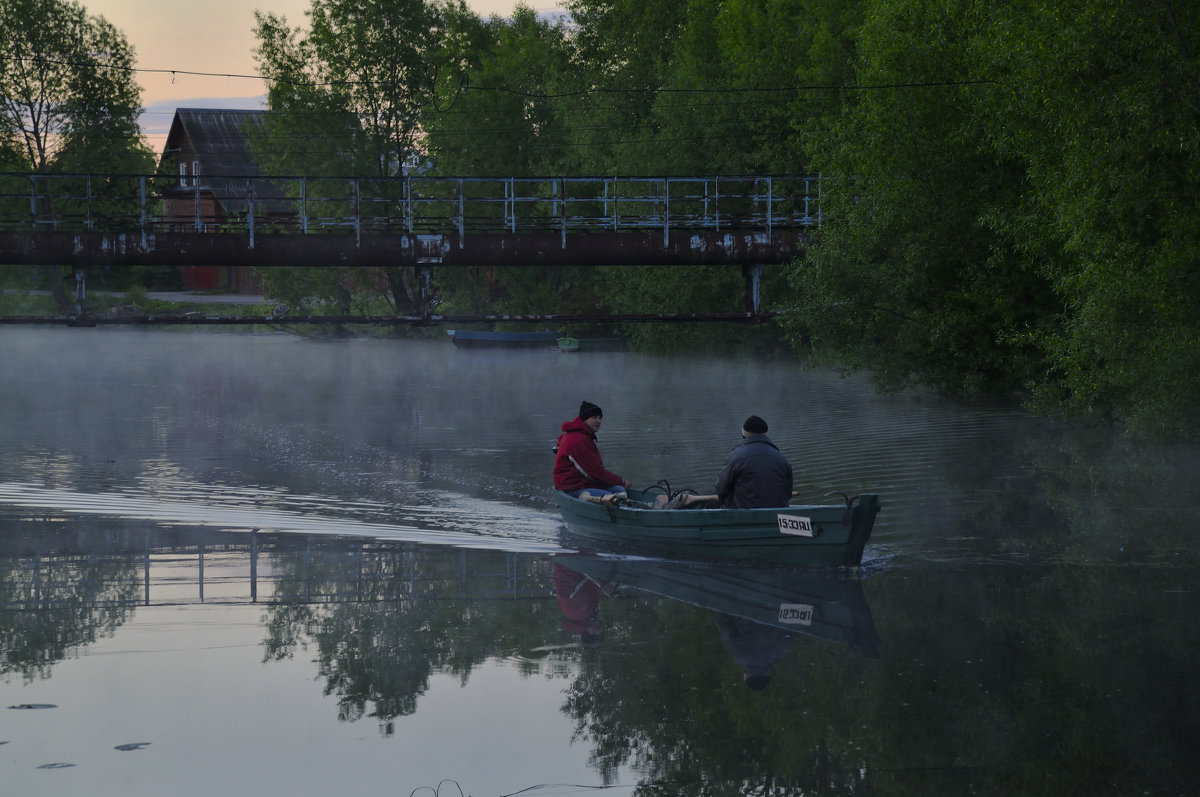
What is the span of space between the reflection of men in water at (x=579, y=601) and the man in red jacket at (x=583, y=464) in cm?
197

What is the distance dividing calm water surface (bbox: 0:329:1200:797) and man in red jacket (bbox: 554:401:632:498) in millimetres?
654

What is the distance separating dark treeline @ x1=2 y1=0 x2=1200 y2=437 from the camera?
61.2 ft

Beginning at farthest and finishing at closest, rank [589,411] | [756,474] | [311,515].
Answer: [311,515] < [589,411] < [756,474]

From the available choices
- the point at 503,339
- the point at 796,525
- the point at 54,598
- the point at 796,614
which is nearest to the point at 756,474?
the point at 796,525

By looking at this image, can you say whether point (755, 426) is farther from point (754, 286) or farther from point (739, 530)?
point (754, 286)

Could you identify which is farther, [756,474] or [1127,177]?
[1127,177]

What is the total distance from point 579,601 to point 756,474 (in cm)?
260

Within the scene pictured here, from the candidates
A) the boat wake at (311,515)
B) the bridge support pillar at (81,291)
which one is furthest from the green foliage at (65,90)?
the boat wake at (311,515)

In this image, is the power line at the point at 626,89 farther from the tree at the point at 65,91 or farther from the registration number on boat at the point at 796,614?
the registration number on boat at the point at 796,614

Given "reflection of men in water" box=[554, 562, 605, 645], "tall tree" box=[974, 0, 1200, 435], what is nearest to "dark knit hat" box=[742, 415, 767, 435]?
"reflection of men in water" box=[554, 562, 605, 645]

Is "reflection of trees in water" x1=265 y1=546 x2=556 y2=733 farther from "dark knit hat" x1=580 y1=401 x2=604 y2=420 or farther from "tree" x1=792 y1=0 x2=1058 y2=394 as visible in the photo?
"tree" x1=792 y1=0 x2=1058 y2=394

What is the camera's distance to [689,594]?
1172 cm

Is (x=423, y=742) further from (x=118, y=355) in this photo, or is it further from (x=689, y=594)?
(x=118, y=355)

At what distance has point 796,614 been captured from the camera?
1090 cm
